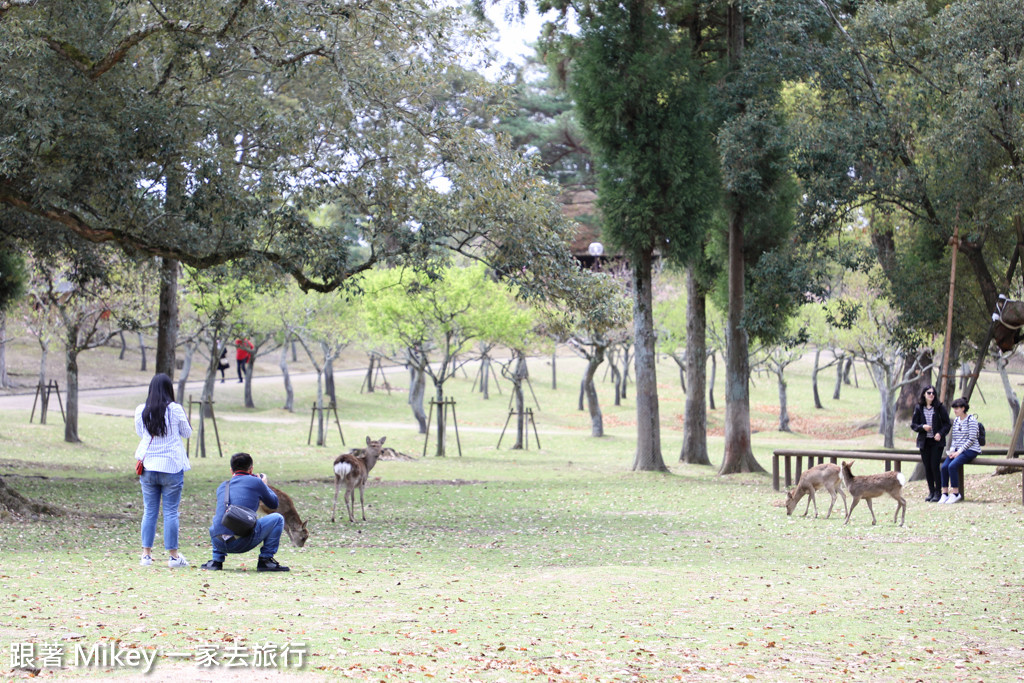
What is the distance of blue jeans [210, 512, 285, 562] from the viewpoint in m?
9.38

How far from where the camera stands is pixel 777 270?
69.4 feet

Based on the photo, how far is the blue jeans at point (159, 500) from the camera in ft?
30.8

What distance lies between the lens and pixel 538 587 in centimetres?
943

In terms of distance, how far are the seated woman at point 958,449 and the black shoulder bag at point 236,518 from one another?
12.1 m

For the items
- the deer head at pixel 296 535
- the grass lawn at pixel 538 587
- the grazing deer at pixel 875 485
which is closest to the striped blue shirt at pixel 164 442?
the grass lawn at pixel 538 587

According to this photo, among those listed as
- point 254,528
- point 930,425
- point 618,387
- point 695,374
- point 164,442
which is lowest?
point 254,528

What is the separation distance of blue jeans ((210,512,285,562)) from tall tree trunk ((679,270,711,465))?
58.0ft

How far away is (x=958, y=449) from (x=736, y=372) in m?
7.97

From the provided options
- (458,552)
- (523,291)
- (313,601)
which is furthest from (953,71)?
(313,601)

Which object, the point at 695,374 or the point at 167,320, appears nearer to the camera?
the point at 167,320

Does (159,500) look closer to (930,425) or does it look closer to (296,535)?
(296,535)

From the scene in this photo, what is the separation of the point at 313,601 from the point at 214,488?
11588 millimetres

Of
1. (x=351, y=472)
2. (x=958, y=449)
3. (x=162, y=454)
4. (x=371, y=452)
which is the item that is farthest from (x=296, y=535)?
(x=958, y=449)

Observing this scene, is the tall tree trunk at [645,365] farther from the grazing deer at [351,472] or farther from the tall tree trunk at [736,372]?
the grazing deer at [351,472]
